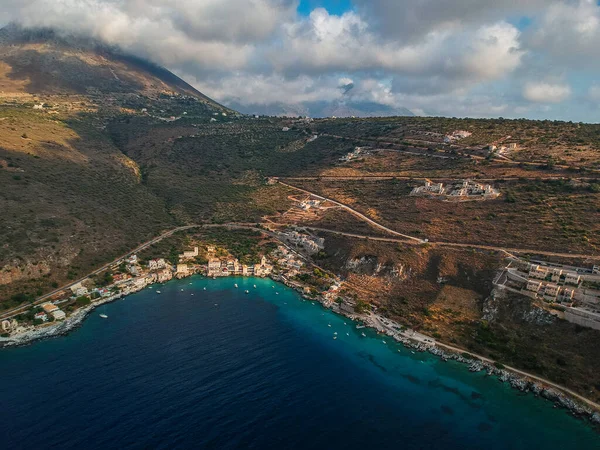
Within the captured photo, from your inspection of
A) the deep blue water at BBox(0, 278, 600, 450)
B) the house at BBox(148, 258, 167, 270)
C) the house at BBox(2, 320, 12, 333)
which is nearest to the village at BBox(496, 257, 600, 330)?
the deep blue water at BBox(0, 278, 600, 450)

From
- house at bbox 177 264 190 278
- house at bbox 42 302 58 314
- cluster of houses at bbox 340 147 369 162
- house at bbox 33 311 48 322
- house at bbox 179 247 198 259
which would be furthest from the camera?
cluster of houses at bbox 340 147 369 162

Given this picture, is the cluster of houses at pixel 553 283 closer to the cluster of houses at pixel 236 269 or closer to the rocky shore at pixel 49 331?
the cluster of houses at pixel 236 269

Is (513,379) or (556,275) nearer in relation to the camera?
(513,379)

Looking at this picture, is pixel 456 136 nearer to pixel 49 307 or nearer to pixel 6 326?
pixel 49 307

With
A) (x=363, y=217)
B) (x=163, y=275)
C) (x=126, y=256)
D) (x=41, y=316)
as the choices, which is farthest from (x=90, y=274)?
(x=363, y=217)

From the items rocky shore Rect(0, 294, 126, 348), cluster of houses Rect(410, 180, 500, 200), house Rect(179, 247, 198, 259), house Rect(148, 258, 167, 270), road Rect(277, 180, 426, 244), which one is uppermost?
cluster of houses Rect(410, 180, 500, 200)

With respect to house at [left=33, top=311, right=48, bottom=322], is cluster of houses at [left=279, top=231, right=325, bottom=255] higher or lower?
higher

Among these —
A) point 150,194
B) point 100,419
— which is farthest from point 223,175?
point 100,419

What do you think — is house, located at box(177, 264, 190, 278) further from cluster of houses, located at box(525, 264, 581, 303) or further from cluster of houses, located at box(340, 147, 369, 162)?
cluster of houses, located at box(340, 147, 369, 162)
